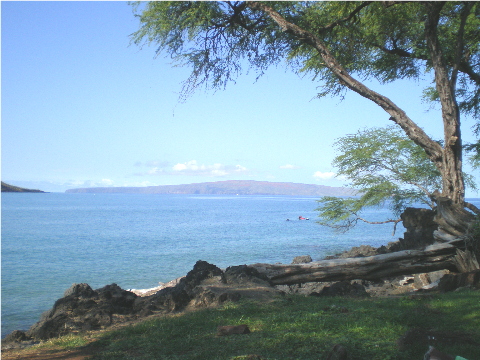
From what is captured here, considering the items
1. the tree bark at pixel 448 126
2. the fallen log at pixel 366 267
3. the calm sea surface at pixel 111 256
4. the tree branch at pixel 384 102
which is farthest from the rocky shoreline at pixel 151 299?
the calm sea surface at pixel 111 256

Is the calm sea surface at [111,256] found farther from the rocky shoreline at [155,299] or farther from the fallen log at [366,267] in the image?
the fallen log at [366,267]

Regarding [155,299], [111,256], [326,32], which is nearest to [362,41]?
[326,32]

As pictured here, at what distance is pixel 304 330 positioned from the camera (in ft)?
18.1

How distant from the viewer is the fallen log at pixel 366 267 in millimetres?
9641

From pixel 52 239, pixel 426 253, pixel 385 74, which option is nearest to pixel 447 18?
pixel 385 74

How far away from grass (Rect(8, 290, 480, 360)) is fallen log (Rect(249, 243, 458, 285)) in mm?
2255

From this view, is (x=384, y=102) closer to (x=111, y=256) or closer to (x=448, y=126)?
(x=448, y=126)

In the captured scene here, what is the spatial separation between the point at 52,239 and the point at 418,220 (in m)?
32.1

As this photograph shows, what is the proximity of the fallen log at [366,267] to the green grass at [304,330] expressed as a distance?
7.53 feet

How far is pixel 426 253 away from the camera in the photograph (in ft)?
32.7

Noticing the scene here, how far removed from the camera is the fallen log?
9.64m

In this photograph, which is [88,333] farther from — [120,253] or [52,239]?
[52,239]

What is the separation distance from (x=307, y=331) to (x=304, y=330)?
6 centimetres

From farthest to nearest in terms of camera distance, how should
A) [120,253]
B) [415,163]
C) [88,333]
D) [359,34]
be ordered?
1. [120,253]
2. [415,163]
3. [359,34]
4. [88,333]
